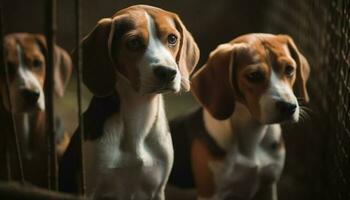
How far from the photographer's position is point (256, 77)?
6.37 ft

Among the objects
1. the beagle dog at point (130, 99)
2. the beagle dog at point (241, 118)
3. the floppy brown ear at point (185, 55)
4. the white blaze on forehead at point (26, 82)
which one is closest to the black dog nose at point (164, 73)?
the beagle dog at point (130, 99)

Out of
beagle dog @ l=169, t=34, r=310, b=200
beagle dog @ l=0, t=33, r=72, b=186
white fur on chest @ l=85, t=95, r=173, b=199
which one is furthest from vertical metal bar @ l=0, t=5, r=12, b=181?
beagle dog @ l=169, t=34, r=310, b=200

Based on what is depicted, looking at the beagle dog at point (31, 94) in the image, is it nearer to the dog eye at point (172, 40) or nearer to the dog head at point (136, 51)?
the dog head at point (136, 51)

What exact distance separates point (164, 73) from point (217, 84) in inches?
13.9

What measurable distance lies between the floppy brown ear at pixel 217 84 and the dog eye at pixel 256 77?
0.23 ft

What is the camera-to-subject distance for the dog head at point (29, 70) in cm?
196

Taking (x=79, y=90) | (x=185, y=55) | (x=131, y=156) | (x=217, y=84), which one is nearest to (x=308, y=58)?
(x=217, y=84)

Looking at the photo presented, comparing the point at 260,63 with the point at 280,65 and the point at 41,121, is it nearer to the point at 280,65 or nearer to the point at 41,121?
the point at 280,65

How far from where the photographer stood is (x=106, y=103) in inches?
72.0

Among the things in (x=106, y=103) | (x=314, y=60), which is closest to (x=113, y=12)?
(x=106, y=103)

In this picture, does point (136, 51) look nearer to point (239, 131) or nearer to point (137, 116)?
point (137, 116)

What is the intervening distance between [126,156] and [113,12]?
0.38 metres

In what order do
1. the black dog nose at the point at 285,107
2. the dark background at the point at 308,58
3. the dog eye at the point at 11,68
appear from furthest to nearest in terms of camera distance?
the dark background at the point at 308,58 < the dog eye at the point at 11,68 < the black dog nose at the point at 285,107

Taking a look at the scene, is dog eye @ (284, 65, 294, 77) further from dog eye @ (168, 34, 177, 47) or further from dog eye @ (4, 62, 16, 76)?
dog eye @ (4, 62, 16, 76)
